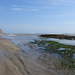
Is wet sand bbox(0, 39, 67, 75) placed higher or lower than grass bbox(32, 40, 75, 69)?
higher

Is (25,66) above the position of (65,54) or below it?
above

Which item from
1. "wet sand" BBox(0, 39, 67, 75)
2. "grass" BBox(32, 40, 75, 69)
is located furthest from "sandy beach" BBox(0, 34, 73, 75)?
"grass" BBox(32, 40, 75, 69)

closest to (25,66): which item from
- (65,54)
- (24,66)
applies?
(24,66)

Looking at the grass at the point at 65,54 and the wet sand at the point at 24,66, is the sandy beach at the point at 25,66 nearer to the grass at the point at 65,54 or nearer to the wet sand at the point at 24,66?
the wet sand at the point at 24,66

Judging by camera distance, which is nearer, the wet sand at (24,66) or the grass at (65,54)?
the wet sand at (24,66)

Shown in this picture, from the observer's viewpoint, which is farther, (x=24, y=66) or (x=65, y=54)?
(x=65, y=54)

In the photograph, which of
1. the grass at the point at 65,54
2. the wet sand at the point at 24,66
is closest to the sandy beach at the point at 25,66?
the wet sand at the point at 24,66

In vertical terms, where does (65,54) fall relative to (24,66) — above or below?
below

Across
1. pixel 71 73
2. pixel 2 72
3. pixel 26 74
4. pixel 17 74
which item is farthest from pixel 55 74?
pixel 2 72

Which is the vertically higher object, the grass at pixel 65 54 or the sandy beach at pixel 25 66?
the sandy beach at pixel 25 66

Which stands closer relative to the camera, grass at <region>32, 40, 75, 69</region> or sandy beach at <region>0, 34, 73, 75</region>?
sandy beach at <region>0, 34, 73, 75</region>

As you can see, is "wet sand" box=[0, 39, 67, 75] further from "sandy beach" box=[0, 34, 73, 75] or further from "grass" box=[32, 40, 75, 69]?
"grass" box=[32, 40, 75, 69]

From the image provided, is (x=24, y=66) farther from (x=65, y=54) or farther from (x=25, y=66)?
(x=65, y=54)

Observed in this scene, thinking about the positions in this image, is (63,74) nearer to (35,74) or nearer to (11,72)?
(35,74)
